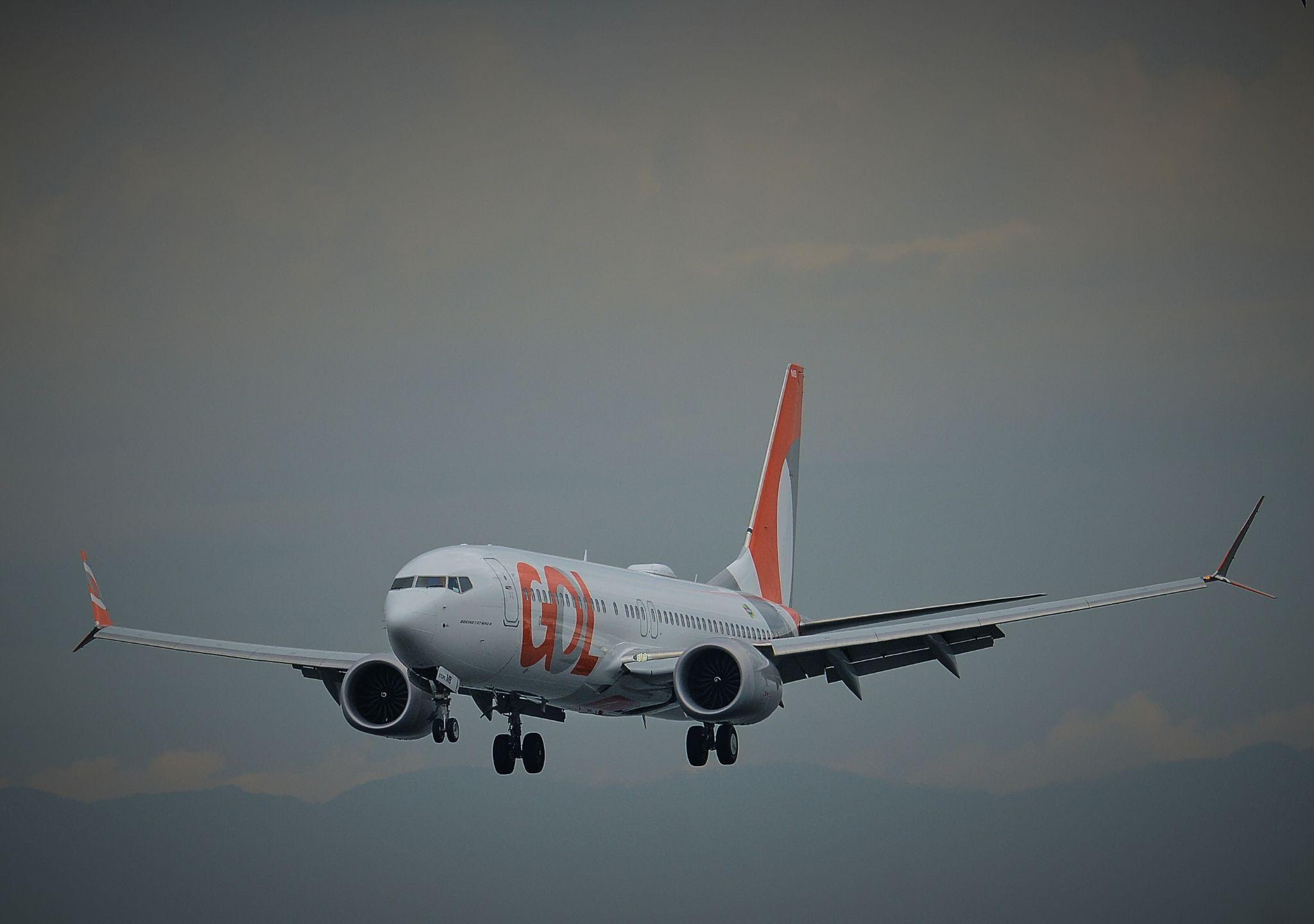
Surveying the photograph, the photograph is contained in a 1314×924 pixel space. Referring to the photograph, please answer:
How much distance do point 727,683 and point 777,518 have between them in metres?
21.2

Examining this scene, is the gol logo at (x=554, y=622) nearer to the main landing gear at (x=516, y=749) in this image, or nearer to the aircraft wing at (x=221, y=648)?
the main landing gear at (x=516, y=749)

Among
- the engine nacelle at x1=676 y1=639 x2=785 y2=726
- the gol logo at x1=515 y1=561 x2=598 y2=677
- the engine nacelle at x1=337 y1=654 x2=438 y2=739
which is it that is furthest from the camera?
the engine nacelle at x1=337 y1=654 x2=438 y2=739

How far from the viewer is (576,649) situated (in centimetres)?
3797

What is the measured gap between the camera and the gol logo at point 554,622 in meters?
36.2

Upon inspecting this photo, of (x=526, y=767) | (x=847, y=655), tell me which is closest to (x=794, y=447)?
(x=847, y=655)

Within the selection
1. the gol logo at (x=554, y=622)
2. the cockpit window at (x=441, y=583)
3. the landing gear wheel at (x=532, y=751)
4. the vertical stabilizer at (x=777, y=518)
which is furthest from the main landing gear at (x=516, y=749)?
the vertical stabilizer at (x=777, y=518)

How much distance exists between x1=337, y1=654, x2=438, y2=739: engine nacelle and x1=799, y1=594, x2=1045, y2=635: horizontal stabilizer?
40.5ft

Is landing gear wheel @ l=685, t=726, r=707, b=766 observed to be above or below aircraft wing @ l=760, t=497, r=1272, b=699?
below

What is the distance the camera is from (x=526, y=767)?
40875 mm

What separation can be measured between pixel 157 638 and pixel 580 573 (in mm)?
13235

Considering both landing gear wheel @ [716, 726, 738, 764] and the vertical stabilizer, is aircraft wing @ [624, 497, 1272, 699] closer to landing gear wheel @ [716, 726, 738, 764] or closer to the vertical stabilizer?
landing gear wheel @ [716, 726, 738, 764]

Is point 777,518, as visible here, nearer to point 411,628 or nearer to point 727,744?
point 727,744

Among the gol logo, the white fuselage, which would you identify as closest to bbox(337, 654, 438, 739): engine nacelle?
the white fuselage

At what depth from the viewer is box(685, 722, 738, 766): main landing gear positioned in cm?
4284
